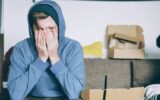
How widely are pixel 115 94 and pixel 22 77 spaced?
1.68 feet

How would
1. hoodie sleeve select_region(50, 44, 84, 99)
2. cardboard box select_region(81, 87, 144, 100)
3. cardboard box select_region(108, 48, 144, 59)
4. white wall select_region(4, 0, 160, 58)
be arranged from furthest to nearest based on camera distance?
white wall select_region(4, 0, 160, 58) < cardboard box select_region(108, 48, 144, 59) < cardboard box select_region(81, 87, 144, 100) < hoodie sleeve select_region(50, 44, 84, 99)

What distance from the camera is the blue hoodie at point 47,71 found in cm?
146

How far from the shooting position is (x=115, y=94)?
63.6 inches

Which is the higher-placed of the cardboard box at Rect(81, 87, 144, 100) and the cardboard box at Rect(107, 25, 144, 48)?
the cardboard box at Rect(107, 25, 144, 48)

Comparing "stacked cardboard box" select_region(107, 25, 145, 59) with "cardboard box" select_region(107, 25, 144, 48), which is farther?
"cardboard box" select_region(107, 25, 144, 48)

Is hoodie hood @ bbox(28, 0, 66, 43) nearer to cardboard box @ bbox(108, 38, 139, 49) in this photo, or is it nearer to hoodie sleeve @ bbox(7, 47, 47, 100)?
hoodie sleeve @ bbox(7, 47, 47, 100)

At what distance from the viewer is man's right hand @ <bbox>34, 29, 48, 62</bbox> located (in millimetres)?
1522

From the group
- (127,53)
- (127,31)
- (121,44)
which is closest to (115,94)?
(127,53)

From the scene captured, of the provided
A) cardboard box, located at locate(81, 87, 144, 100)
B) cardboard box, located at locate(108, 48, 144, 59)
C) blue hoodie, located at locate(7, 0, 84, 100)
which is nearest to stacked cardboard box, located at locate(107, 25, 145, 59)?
cardboard box, located at locate(108, 48, 144, 59)

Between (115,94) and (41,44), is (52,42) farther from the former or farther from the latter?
(115,94)

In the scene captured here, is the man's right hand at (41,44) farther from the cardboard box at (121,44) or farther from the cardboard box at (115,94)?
the cardboard box at (121,44)

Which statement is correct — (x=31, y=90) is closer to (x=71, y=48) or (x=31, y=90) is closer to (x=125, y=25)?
(x=71, y=48)

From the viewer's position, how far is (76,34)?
2.43 metres

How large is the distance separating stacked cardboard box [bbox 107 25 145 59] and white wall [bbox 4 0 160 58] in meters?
0.08
